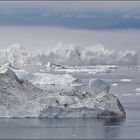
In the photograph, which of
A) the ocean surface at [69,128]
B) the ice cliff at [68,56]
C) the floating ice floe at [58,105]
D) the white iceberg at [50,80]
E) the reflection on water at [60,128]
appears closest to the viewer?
the ocean surface at [69,128]

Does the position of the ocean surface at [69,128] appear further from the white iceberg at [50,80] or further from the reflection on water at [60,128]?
the white iceberg at [50,80]

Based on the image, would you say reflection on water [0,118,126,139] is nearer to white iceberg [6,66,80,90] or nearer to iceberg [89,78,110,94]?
iceberg [89,78,110,94]

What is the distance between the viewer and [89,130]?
62.1ft

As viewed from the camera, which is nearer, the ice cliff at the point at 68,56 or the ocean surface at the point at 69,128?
the ocean surface at the point at 69,128

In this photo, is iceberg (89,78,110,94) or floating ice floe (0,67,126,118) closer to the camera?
floating ice floe (0,67,126,118)

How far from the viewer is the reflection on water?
17.8m

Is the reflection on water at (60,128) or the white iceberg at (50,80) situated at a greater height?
the white iceberg at (50,80)

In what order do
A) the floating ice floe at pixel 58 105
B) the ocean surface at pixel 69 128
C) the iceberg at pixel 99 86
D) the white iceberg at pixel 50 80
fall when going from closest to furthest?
the ocean surface at pixel 69 128, the floating ice floe at pixel 58 105, the iceberg at pixel 99 86, the white iceberg at pixel 50 80

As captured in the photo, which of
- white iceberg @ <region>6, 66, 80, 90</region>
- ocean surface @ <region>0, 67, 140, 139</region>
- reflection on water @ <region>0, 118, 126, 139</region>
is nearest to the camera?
ocean surface @ <region>0, 67, 140, 139</region>

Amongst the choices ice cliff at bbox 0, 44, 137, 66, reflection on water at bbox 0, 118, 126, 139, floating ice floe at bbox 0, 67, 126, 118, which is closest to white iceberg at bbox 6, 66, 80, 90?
floating ice floe at bbox 0, 67, 126, 118

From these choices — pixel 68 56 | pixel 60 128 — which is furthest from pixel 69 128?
pixel 68 56

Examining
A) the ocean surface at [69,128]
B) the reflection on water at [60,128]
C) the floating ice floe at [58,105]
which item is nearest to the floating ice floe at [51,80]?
the floating ice floe at [58,105]

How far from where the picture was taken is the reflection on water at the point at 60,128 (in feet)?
58.5

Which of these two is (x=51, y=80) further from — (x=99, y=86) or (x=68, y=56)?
(x=68, y=56)
